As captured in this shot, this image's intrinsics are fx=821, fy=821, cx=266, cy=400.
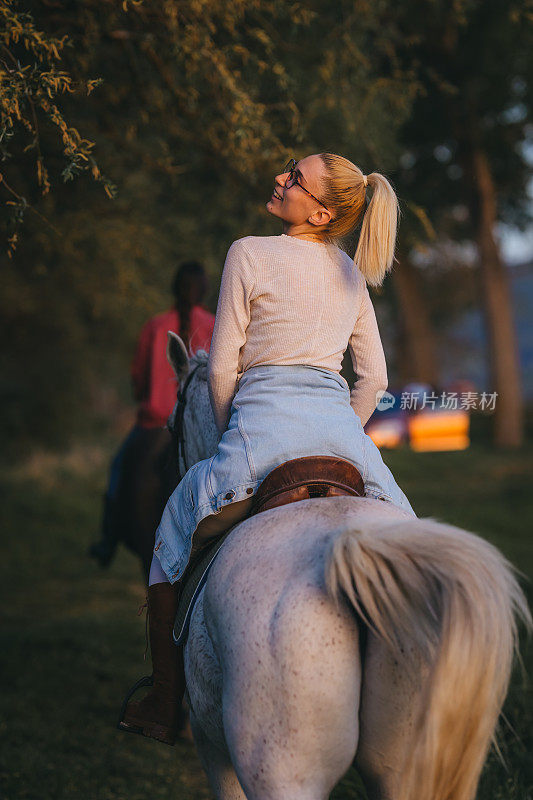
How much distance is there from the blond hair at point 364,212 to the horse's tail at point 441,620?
3.41 feet

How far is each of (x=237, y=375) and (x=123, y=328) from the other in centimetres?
1721

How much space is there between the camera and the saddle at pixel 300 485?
250 cm

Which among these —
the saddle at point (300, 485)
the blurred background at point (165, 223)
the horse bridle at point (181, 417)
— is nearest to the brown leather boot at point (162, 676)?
the saddle at point (300, 485)

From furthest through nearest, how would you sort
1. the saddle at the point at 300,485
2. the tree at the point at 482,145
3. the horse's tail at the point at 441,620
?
the tree at the point at 482,145 → the saddle at the point at 300,485 → the horse's tail at the point at 441,620

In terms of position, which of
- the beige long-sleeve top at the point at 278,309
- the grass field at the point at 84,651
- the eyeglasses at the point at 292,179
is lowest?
the grass field at the point at 84,651

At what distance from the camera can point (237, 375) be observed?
2.83 meters

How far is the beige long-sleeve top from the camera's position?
8.91 ft

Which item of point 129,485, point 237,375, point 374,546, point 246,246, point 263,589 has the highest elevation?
point 246,246

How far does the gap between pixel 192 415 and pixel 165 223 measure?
26.5 ft

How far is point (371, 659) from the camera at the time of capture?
7.09 feet

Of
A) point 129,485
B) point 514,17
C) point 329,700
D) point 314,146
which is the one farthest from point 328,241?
point 314,146

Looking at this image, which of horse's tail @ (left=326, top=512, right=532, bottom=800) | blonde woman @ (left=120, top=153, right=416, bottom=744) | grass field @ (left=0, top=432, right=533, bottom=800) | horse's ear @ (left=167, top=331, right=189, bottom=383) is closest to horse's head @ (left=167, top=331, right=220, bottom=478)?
horse's ear @ (left=167, top=331, right=189, bottom=383)

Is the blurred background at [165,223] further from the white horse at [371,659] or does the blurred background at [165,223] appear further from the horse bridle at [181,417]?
the white horse at [371,659]

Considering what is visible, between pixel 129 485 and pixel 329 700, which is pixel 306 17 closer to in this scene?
pixel 129 485
